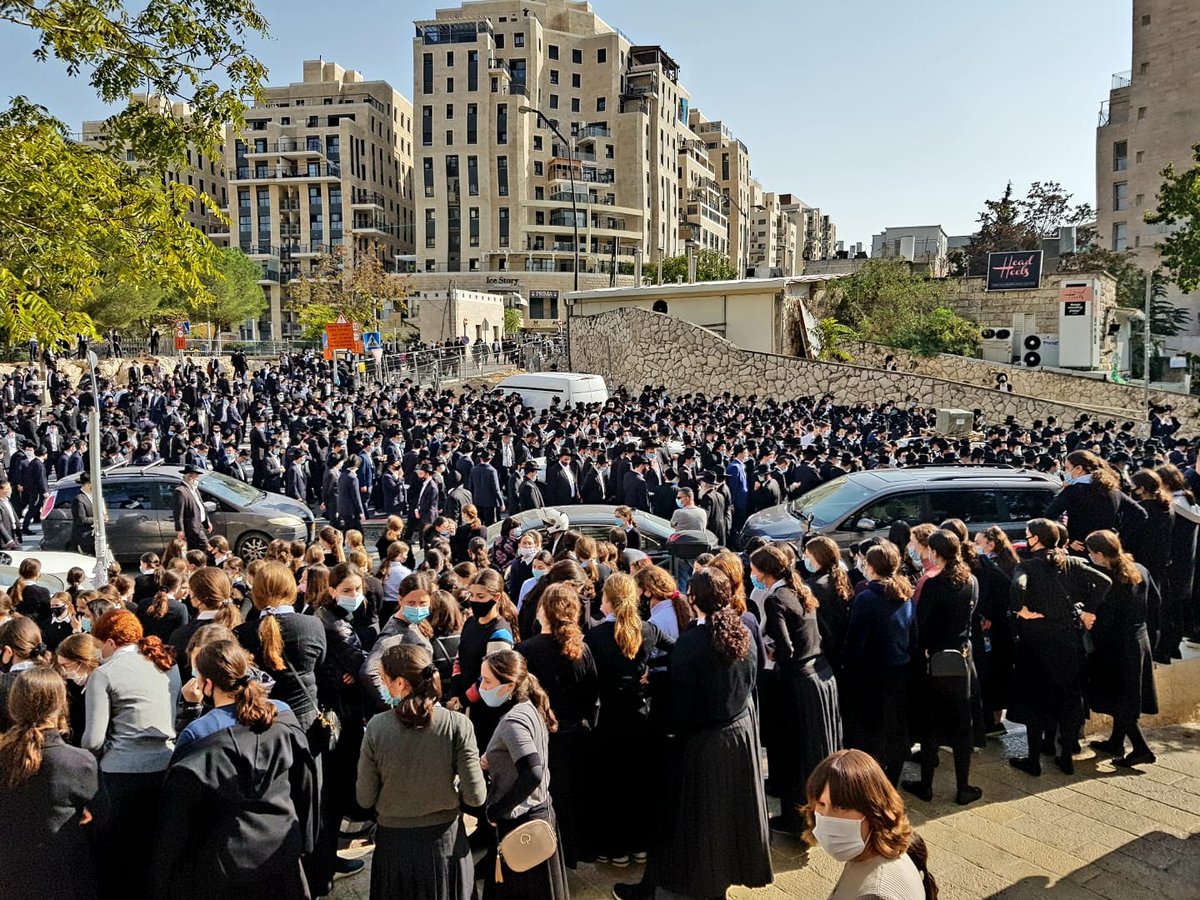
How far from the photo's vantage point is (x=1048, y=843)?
4.88 m

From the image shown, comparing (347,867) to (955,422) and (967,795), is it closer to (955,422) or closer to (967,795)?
(967,795)

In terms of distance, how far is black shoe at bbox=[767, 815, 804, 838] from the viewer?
198 inches

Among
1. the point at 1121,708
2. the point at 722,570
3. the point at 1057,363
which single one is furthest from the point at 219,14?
the point at 1057,363

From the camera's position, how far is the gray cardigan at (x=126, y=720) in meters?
3.68

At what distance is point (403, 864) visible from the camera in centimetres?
348

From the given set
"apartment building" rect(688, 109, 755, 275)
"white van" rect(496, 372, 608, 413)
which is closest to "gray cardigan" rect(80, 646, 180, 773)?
"white van" rect(496, 372, 608, 413)

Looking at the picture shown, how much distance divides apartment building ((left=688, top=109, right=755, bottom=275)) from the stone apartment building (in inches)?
1557

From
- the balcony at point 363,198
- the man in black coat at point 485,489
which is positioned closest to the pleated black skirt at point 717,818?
the man in black coat at point 485,489

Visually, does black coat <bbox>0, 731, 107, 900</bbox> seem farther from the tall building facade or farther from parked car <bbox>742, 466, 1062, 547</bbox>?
the tall building facade

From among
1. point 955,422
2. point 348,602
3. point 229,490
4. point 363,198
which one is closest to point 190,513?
point 229,490

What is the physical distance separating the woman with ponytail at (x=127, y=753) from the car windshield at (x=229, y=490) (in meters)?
9.48

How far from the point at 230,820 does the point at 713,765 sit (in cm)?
223

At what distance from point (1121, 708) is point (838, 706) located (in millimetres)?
2268

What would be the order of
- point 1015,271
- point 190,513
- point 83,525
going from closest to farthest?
point 83,525 < point 190,513 < point 1015,271
